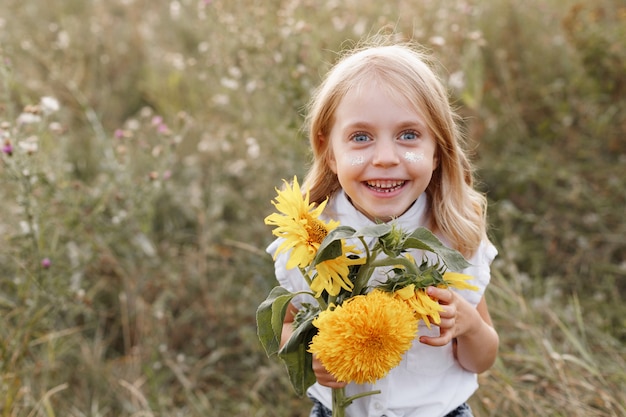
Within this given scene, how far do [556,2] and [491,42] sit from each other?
64 centimetres

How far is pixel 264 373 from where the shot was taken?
2.48 meters

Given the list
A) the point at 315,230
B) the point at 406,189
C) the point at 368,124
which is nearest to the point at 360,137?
the point at 368,124

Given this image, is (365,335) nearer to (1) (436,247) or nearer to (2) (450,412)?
(1) (436,247)

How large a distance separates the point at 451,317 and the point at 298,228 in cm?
36

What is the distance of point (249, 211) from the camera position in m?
3.08

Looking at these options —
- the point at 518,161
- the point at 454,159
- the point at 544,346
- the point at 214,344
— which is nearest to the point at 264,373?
the point at 214,344

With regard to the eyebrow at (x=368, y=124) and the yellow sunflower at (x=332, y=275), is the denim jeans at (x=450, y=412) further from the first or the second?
the eyebrow at (x=368, y=124)

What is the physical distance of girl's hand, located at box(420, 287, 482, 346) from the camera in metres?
1.27

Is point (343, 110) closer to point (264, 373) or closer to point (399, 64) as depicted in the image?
point (399, 64)

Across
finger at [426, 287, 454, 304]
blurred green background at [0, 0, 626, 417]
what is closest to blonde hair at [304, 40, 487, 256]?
finger at [426, 287, 454, 304]

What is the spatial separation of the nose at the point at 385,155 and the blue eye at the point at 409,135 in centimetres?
A: 4

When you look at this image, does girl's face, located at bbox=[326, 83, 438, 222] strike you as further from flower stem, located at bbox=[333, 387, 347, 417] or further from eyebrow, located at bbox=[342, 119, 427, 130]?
flower stem, located at bbox=[333, 387, 347, 417]

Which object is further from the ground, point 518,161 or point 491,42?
point 491,42

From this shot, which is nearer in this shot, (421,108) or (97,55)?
(421,108)
